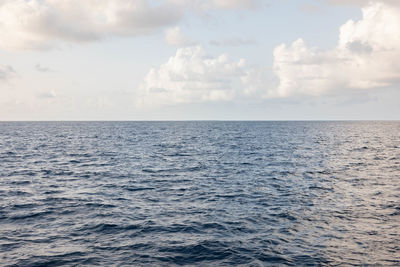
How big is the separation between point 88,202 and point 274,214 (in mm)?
16726

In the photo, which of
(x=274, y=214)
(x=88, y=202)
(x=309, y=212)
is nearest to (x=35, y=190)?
(x=88, y=202)

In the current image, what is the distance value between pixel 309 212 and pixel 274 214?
313 cm

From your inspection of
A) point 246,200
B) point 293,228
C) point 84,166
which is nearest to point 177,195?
point 246,200

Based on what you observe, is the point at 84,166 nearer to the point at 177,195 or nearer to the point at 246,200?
the point at 177,195

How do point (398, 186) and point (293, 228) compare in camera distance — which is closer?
point (293, 228)

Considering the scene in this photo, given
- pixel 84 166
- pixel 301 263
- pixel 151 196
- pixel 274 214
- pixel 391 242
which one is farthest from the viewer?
pixel 84 166

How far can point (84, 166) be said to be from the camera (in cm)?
4694

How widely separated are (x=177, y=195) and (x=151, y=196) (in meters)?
2.62

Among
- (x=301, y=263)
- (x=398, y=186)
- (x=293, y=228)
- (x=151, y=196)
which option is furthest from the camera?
(x=398, y=186)

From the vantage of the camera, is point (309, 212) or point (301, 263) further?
point (309, 212)

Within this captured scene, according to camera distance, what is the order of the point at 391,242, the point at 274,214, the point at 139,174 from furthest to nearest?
1. the point at 139,174
2. the point at 274,214
3. the point at 391,242

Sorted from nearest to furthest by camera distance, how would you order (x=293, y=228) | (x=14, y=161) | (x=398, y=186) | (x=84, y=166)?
(x=293, y=228), (x=398, y=186), (x=84, y=166), (x=14, y=161)

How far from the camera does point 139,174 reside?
40.8 metres

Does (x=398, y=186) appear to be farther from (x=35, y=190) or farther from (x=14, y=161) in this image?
(x=14, y=161)
